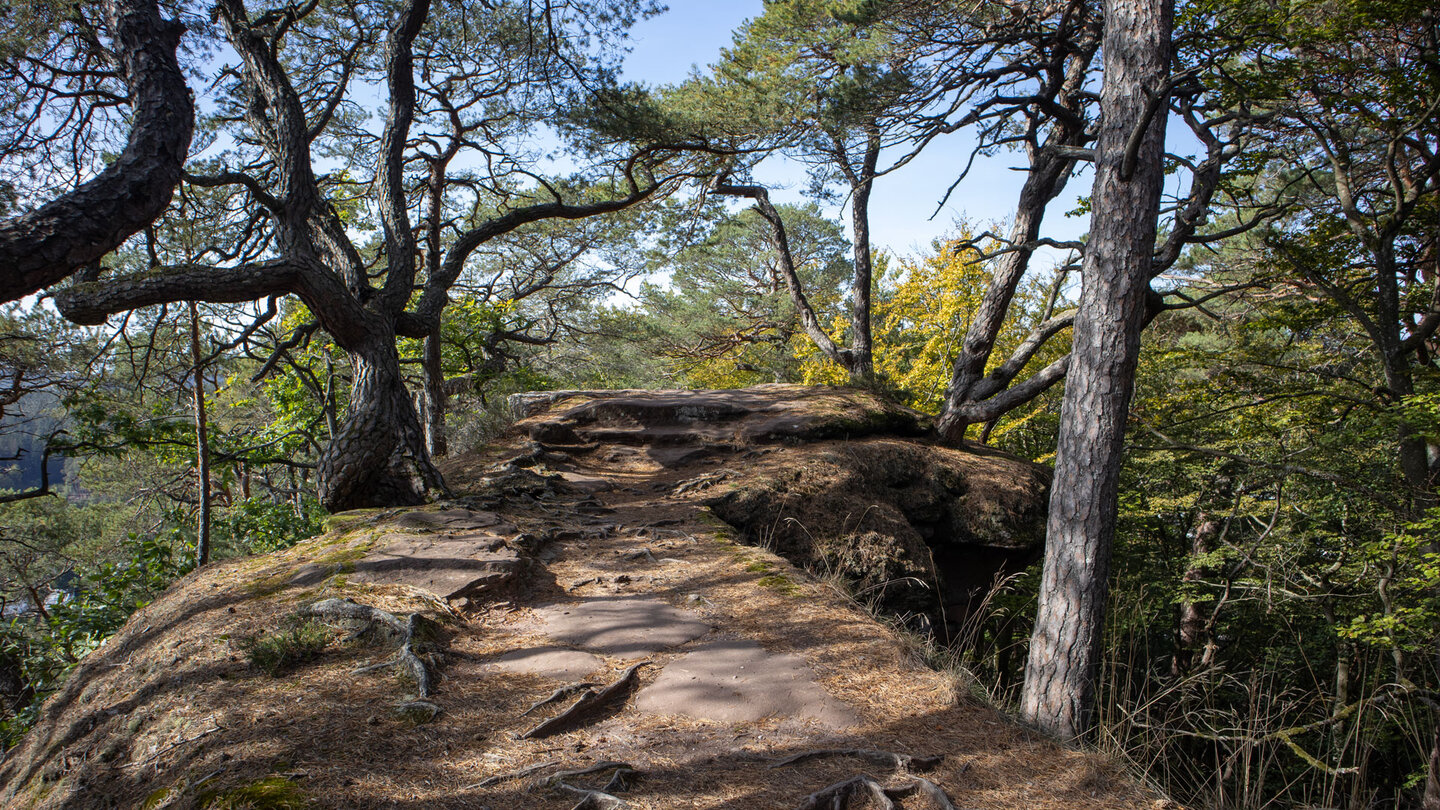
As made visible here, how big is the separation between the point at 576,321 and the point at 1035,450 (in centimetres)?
1223

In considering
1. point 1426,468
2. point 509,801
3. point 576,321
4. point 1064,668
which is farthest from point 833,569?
point 576,321

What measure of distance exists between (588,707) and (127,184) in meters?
3.83

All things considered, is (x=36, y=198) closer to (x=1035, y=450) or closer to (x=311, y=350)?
(x=311, y=350)

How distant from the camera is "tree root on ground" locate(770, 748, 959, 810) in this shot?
2.40 meters

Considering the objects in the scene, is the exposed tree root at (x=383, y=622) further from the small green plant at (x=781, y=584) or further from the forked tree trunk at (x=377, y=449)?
the forked tree trunk at (x=377, y=449)

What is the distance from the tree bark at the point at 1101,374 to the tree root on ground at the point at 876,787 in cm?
195

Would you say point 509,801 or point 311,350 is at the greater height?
point 311,350

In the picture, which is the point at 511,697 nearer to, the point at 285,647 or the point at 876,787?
the point at 285,647

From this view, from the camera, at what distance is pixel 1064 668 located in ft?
13.8

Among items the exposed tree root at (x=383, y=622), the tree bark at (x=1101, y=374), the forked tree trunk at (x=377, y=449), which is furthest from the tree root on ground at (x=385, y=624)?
the tree bark at (x=1101, y=374)

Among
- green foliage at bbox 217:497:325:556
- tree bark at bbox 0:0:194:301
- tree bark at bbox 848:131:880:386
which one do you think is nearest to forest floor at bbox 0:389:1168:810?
tree bark at bbox 0:0:194:301

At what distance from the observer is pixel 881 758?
274cm

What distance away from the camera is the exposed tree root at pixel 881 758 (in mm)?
2676

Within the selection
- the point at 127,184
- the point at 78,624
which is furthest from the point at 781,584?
the point at 78,624
